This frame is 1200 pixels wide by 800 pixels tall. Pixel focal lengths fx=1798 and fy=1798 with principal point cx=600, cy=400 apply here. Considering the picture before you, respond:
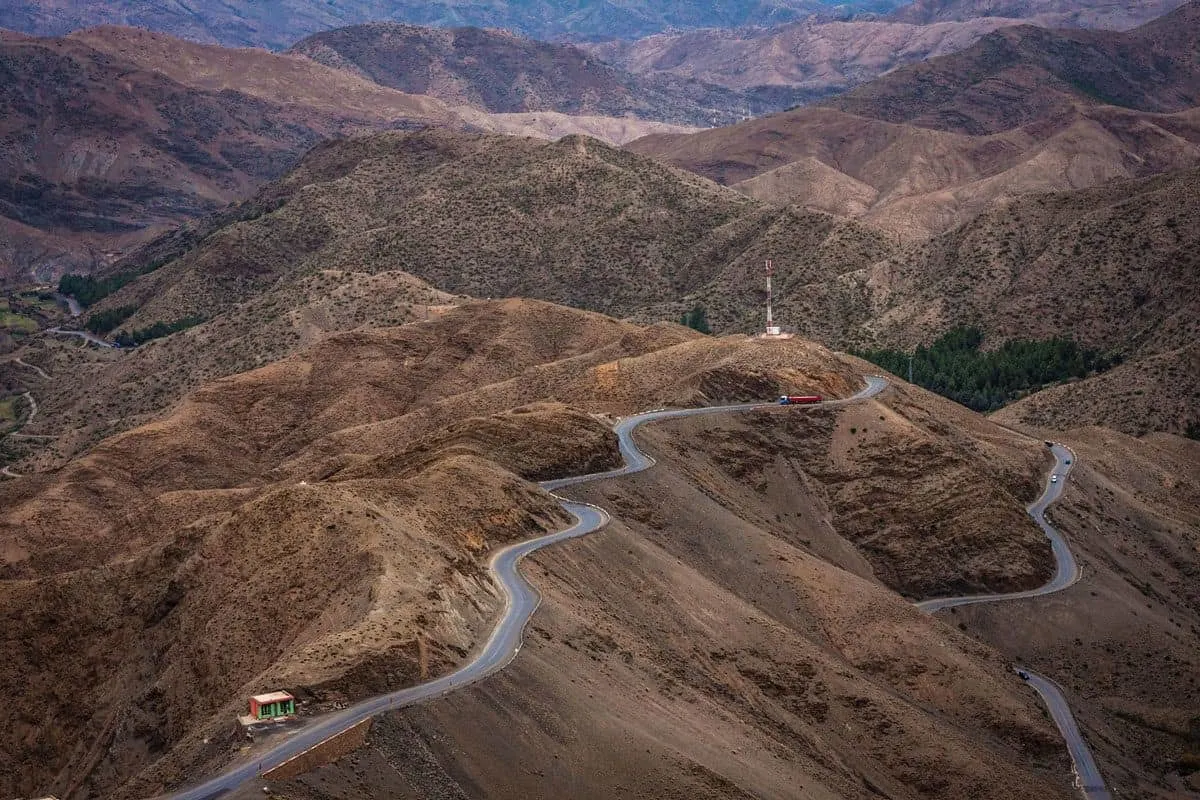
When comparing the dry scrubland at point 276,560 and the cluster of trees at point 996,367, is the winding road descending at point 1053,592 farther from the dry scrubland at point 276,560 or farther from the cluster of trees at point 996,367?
the cluster of trees at point 996,367

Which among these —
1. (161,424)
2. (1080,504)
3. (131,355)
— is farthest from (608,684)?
(131,355)

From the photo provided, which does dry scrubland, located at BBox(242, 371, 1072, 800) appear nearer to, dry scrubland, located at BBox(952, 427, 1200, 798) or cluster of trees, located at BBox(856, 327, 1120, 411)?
dry scrubland, located at BBox(952, 427, 1200, 798)

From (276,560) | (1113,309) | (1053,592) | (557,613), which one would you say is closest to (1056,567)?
(1053,592)

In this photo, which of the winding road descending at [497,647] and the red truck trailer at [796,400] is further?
the red truck trailer at [796,400]

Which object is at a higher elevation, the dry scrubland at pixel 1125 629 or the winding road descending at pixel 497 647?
the winding road descending at pixel 497 647

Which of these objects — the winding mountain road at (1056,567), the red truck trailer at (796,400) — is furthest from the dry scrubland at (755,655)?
the red truck trailer at (796,400)

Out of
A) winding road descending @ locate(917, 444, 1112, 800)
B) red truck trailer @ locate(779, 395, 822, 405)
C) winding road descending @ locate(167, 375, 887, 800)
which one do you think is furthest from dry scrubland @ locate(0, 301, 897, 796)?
winding road descending @ locate(917, 444, 1112, 800)

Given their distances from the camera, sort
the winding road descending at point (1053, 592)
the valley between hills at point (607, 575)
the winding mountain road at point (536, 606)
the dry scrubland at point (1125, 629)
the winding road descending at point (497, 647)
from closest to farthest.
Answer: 1. the winding road descending at point (497, 647)
2. the winding mountain road at point (536, 606)
3. the valley between hills at point (607, 575)
4. the winding road descending at point (1053, 592)
5. the dry scrubland at point (1125, 629)
